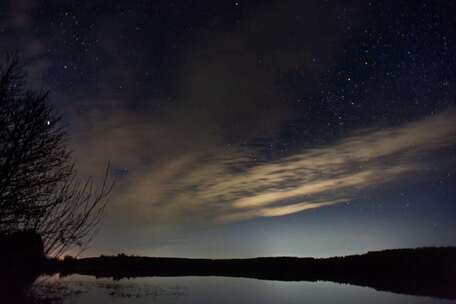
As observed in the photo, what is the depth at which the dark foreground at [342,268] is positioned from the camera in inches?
1185

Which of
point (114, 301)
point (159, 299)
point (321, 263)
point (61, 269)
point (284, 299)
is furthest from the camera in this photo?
point (61, 269)

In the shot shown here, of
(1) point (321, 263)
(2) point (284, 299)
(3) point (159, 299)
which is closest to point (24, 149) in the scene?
(3) point (159, 299)

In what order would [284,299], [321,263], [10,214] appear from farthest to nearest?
[321,263]
[284,299]
[10,214]

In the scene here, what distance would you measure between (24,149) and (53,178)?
3.83ft

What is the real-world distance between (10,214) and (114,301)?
9.08 m

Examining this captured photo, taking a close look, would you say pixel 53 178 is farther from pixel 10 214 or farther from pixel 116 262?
pixel 116 262

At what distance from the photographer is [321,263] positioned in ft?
135

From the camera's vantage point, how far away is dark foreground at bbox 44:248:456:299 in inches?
1185

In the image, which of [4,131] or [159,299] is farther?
[159,299]

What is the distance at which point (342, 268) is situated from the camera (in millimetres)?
38750

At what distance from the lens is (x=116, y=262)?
51.6 m

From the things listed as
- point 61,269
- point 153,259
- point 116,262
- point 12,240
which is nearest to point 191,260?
point 153,259

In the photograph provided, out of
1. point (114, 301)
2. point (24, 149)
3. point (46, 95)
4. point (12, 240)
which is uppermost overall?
point (46, 95)

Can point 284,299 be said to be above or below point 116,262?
below
